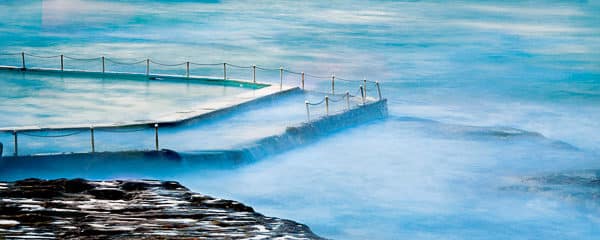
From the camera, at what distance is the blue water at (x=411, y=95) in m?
12.7

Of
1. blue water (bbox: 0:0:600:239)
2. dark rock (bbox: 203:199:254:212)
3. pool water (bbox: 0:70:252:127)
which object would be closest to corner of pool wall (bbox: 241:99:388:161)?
blue water (bbox: 0:0:600:239)

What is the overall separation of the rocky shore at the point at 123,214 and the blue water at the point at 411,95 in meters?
3.83

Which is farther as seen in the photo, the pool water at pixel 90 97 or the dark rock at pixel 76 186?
the pool water at pixel 90 97

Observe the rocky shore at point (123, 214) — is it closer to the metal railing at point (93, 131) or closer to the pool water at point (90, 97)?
the metal railing at point (93, 131)

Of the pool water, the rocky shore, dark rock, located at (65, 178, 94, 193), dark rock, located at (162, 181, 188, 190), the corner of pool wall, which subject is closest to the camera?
the rocky shore

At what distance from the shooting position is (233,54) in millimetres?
38031

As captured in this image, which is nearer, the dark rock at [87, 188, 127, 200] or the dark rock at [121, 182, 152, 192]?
the dark rock at [87, 188, 127, 200]

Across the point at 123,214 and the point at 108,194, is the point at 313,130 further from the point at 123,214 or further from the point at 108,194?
the point at 123,214

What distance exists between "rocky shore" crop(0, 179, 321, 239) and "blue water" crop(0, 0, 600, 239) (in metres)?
3.83

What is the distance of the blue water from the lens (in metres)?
12.7

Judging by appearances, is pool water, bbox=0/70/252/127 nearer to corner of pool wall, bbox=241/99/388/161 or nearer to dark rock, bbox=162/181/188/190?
corner of pool wall, bbox=241/99/388/161

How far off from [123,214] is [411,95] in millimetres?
20109

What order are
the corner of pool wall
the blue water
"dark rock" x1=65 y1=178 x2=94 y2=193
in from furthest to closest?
the corner of pool wall < the blue water < "dark rock" x1=65 y1=178 x2=94 y2=193

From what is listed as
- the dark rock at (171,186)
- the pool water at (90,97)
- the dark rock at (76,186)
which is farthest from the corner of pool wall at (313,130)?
the dark rock at (76,186)
